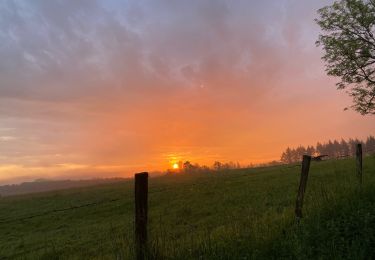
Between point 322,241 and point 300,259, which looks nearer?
point 300,259

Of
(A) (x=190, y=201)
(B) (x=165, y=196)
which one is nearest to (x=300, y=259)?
(A) (x=190, y=201)

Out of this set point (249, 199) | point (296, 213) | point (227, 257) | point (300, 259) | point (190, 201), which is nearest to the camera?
point (300, 259)

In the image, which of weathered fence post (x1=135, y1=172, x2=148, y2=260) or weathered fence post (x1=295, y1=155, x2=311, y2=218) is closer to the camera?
weathered fence post (x1=135, y1=172, x2=148, y2=260)

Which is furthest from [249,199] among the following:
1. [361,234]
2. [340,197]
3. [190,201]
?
[361,234]

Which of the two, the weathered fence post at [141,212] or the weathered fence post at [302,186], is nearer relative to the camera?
the weathered fence post at [141,212]

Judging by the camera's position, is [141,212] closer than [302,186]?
Yes

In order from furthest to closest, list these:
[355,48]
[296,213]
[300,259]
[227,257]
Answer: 1. [355,48]
2. [296,213]
3. [227,257]
4. [300,259]

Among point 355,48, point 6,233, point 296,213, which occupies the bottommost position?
point 6,233

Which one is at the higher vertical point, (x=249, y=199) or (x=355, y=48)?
(x=355, y=48)

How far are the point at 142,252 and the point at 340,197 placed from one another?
703 centimetres

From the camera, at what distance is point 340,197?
1130cm

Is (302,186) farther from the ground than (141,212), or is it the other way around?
(302,186)

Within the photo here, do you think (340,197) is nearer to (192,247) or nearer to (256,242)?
(256,242)

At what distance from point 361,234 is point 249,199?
20.9 m
